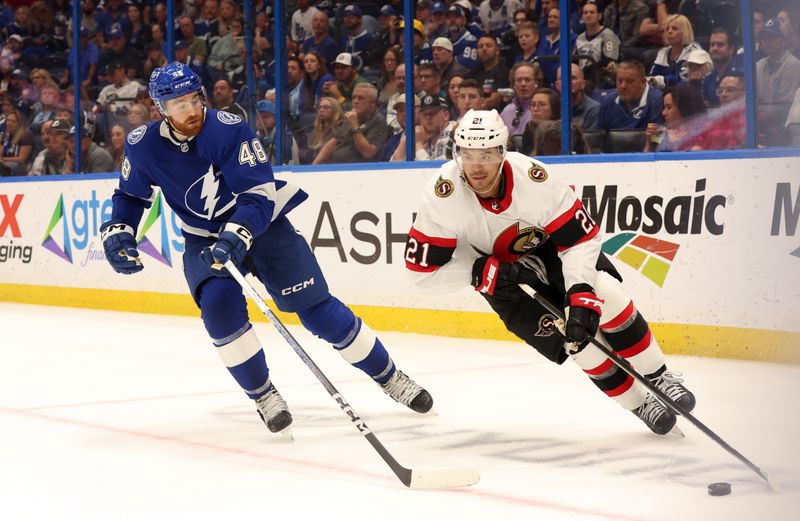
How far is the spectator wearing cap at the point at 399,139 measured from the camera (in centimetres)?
679

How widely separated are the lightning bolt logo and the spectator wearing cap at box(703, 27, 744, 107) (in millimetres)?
2894

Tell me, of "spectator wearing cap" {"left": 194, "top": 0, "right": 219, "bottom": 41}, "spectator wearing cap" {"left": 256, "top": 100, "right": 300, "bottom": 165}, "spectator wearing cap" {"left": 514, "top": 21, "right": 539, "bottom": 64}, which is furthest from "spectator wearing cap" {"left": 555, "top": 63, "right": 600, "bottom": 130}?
"spectator wearing cap" {"left": 194, "top": 0, "right": 219, "bottom": 41}

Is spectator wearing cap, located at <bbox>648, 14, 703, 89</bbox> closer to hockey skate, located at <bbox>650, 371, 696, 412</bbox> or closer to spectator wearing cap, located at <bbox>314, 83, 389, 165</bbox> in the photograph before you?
spectator wearing cap, located at <bbox>314, 83, 389, 165</bbox>

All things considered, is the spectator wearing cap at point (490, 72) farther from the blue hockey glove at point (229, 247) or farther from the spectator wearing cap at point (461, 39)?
the blue hockey glove at point (229, 247)

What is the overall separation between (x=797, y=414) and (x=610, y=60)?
2.87 metres

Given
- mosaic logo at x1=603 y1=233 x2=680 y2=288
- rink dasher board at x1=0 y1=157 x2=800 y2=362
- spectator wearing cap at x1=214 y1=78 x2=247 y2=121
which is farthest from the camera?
spectator wearing cap at x1=214 y1=78 x2=247 y2=121

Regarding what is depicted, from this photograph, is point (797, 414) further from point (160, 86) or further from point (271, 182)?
point (160, 86)

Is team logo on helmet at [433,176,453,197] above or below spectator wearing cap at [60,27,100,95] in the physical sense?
below

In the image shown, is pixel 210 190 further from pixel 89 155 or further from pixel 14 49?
pixel 14 49

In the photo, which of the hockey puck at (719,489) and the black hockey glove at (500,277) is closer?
the hockey puck at (719,489)

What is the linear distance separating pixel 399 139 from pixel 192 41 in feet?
8.33

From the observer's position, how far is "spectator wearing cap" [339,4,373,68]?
7555 mm

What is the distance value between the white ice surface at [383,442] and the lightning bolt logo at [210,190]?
2.41 feet

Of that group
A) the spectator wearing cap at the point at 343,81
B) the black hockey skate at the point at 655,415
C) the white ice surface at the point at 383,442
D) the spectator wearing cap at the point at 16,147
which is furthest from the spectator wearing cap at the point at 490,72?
the spectator wearing cap at the point at 16,147
